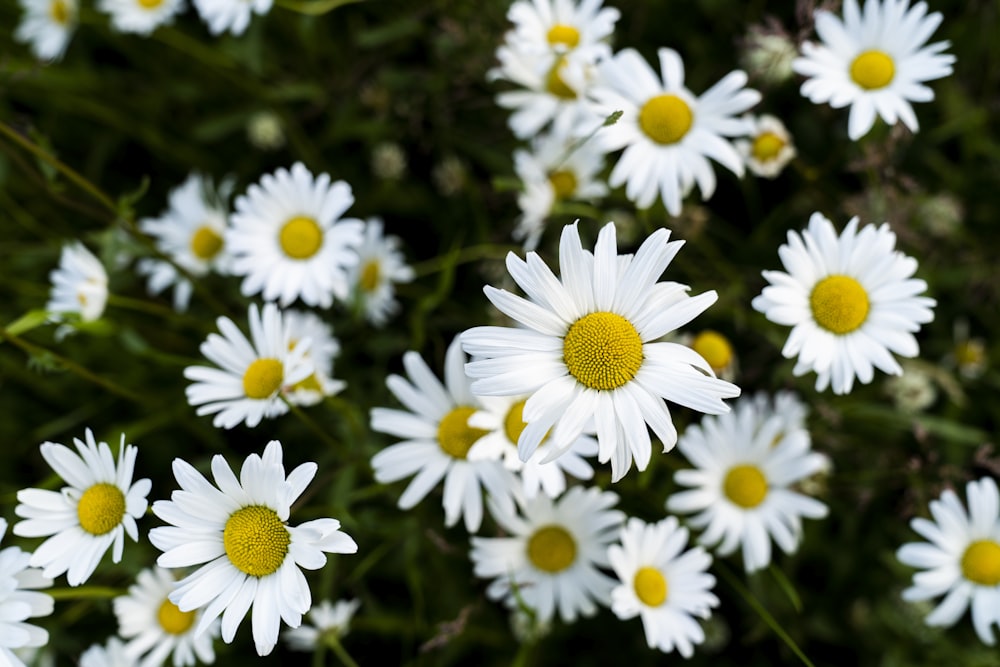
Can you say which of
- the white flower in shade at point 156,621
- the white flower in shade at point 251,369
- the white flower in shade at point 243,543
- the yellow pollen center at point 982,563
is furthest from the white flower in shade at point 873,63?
the white flower in shade at point 156,621

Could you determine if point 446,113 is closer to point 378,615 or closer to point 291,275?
point 291,275

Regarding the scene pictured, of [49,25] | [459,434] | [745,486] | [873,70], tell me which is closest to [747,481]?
[745,486]

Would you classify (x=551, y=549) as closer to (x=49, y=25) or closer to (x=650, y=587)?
(x=650, y=587)

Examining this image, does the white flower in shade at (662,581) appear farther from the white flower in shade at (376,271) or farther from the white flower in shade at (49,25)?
the white flower in shade at (49,25)

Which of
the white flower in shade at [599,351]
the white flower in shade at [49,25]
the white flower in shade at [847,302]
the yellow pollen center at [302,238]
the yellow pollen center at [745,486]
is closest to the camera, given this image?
the white flower in shade at [599,351]

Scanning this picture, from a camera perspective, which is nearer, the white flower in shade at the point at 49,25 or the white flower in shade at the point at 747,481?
the white flower in shade at the point at 747,481

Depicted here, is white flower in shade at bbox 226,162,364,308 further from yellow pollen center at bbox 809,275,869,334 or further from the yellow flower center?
yellow pollen center at bbox 809,275,869,334

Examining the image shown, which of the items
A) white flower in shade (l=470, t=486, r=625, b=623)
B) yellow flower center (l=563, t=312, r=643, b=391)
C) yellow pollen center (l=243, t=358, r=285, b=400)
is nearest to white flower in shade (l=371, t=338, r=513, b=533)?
white flower in shade (l=470, t=486, r=625, b=623)

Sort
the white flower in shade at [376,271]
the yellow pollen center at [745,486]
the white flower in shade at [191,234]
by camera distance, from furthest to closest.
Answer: the white flower in shade at [191,234] < the white flower in shade at [376,271] < the yellow pollen center at [745,486]

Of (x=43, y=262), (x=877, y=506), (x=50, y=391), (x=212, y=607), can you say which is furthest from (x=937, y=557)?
(x=43, y=262)
